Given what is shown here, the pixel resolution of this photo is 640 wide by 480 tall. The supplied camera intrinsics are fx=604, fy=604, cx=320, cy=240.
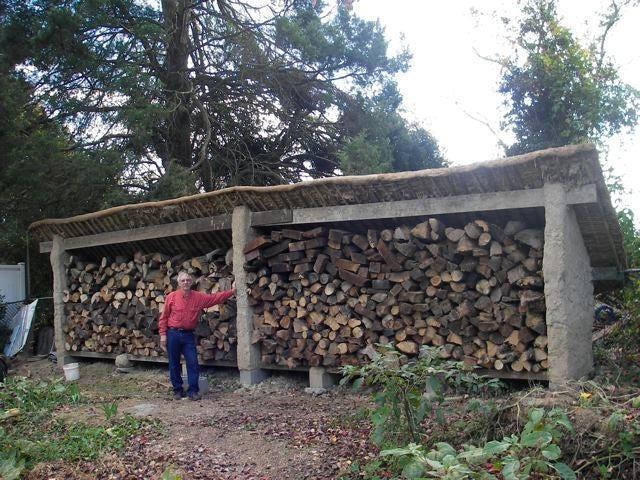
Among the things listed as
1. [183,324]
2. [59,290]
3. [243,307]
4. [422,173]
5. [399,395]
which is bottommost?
[399,395]

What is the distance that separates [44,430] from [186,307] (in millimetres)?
1878

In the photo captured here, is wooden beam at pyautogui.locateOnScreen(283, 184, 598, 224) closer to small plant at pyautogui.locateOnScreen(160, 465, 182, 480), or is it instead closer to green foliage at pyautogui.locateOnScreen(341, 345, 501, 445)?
green foliage at pyautogui.locateOnScreen(341, 345, 501, 445)

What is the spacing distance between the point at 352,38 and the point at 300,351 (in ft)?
22.2

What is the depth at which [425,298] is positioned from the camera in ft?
19.1

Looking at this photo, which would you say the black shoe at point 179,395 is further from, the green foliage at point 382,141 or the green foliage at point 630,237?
the green foliage at point 630,237

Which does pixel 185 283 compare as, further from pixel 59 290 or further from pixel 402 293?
pixel 59 290

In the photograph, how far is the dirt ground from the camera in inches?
163

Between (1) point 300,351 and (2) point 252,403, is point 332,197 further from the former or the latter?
(2) point 252,403

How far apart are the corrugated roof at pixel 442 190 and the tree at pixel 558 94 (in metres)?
6.70

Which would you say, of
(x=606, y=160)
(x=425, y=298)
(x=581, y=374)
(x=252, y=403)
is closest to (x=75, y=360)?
(x=252, y=403)

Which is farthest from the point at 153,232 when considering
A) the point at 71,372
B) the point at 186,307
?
the point at 71,372

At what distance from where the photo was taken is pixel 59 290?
9.18m

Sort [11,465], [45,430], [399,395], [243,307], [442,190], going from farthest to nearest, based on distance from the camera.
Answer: [243,307]
[442,190]
[45,430]
[11,465]
[399,395]

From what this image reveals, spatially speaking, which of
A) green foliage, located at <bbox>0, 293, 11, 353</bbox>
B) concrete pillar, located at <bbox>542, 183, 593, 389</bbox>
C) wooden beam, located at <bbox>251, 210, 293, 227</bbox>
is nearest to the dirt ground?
concrete pillar, located at <bbox>542, 183, 593, 389</bbox>
